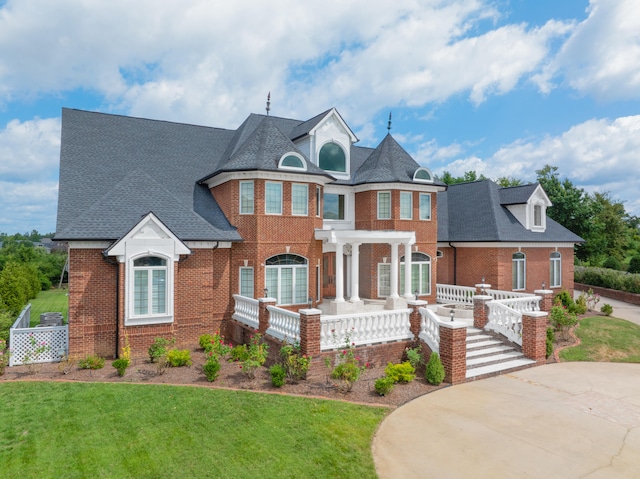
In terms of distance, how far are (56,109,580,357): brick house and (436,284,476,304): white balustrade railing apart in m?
1.13

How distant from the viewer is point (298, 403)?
998 cm

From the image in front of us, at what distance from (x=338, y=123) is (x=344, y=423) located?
15686mm

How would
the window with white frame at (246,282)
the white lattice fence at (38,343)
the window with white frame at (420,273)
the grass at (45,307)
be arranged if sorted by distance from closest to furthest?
the white lattice fence at (38,343)
the window with white frame at (246,282)
the window with white frame at (420,273)
the grass at (45,307)

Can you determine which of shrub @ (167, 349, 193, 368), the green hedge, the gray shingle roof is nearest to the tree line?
the green hedge

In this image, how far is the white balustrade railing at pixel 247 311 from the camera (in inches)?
600

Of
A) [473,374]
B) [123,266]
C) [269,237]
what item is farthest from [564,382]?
[123,266]

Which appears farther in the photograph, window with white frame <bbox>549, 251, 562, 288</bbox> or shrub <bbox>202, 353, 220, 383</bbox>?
window with white frame <bbox>549, 251, 562, 288</bbox>

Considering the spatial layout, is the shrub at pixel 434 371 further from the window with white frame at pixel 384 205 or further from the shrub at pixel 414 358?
the window with white frame at pixel 384 205

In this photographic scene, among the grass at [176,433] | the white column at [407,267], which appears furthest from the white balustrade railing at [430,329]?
the white column at [407,267]

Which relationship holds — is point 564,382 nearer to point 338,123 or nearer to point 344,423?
point 344,423

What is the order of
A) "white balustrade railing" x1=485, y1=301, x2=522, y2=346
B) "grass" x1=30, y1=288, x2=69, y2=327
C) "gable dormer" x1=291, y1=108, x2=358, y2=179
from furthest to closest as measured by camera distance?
"grass" x1=30, y1=288, x2=69, y2=327, "gable dormer" x1=291, y1=108, x2=358, y2=179, "white balustrade railing" x1=485, y1=301, x2=522, y2=346

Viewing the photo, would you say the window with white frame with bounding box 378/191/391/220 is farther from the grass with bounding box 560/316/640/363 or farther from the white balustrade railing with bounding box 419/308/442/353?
the grass with bounding box 560/316/640/363

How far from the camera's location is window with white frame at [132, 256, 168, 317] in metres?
14.0

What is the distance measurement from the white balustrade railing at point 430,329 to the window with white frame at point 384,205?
26.2 feet
